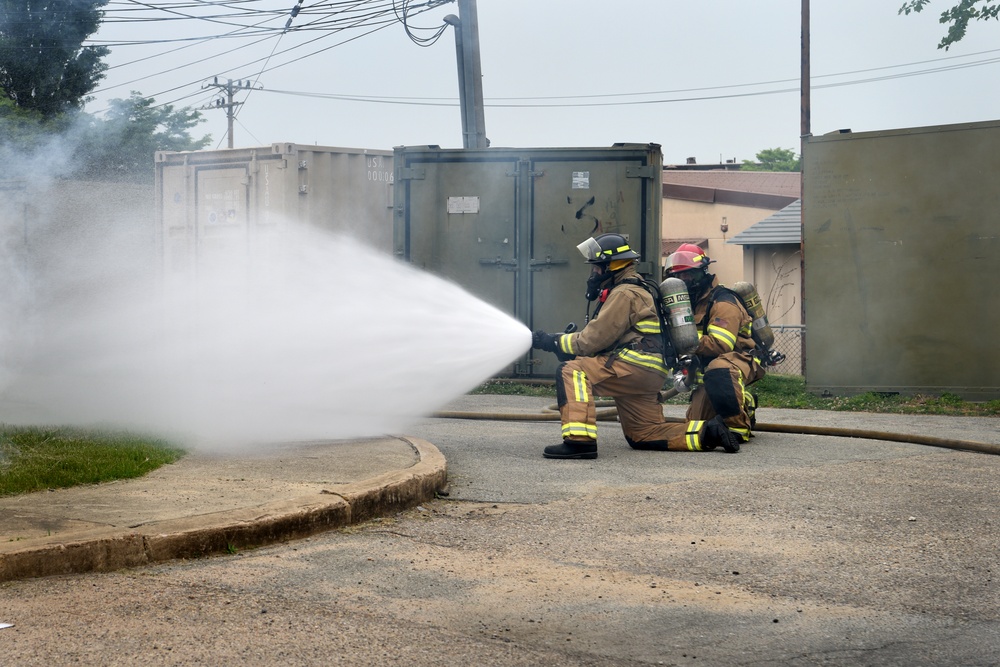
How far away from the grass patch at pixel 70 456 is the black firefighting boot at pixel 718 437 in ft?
12.1

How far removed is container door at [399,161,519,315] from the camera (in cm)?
1305

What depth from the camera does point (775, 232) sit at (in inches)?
867

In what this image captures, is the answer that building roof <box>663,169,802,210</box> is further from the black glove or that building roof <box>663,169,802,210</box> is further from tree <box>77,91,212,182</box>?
the black glove

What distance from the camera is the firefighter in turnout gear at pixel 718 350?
8703 mm

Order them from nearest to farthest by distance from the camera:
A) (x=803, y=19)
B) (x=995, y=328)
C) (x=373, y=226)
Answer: (x=995, y=328) → (x=373, y=226) → (x=803, y=19)

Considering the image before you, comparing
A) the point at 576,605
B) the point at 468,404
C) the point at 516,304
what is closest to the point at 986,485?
the point at 576,605

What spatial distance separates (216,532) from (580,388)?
3517mm

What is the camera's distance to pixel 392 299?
1008 cm

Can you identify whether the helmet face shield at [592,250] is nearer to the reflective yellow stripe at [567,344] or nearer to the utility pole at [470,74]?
the reflective yellow stripe at [567,344]

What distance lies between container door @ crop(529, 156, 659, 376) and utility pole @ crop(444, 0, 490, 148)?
3.18 metres

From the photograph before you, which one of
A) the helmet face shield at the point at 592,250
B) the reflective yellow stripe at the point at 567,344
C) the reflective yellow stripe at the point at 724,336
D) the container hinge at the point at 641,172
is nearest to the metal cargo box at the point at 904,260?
the container hinge at the point at 641,172

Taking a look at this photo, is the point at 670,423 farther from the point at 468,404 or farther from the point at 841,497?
the point at 468,404

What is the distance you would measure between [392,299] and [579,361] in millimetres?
2470

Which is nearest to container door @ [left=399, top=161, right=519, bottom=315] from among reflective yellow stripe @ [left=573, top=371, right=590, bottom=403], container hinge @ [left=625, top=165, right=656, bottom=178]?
container hinge @ [left=625, top=165, right=656, bottom=178]
